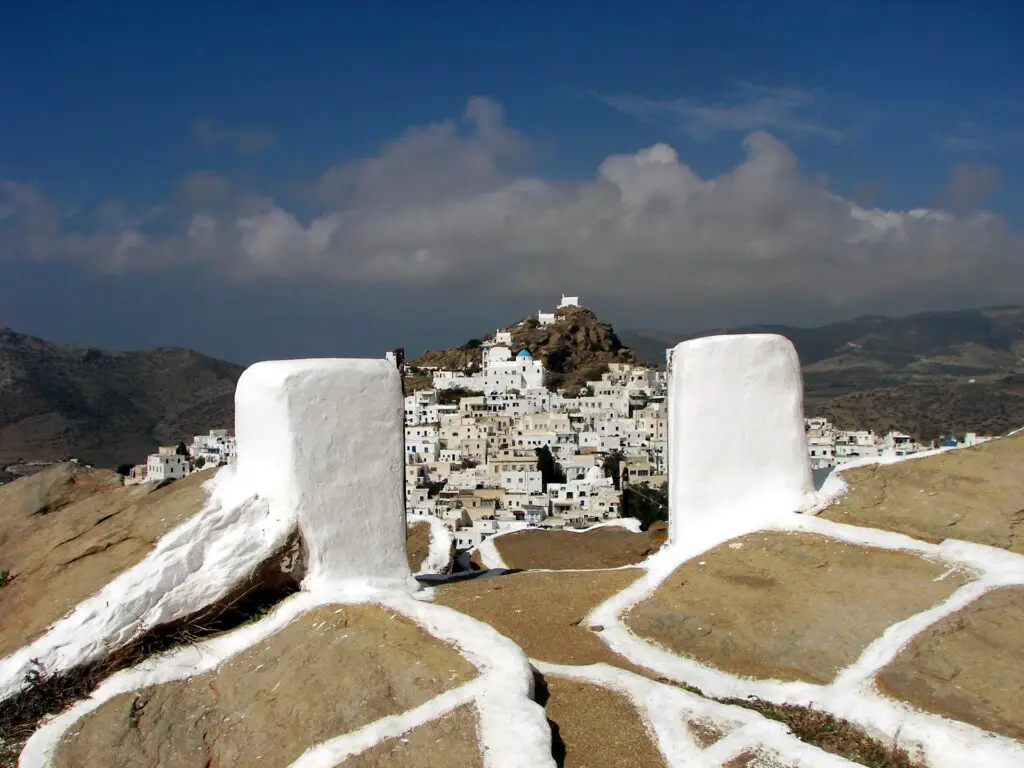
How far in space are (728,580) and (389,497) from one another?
2.90m

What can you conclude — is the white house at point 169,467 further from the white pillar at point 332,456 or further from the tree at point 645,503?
the white pillar at point 332,456

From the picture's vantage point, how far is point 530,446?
223 feet

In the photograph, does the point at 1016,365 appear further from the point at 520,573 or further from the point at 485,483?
the point at 520,573

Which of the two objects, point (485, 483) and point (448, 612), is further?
point (485, 483)

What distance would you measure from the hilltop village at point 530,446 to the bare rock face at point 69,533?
27.2 m

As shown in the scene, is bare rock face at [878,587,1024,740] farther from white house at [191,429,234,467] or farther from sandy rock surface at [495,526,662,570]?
white house at [191,429,234,467]

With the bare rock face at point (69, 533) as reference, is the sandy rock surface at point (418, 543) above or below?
below

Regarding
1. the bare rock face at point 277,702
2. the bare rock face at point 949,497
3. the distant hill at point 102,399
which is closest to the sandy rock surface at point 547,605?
the bare rock face at point 277,702

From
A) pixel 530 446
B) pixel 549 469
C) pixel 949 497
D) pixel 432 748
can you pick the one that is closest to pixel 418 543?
pixel 949 497

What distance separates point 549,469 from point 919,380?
97.9m

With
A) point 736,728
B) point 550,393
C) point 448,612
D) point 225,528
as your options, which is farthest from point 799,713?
point 550,393

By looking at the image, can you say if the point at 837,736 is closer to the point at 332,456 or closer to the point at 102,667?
the point at 332,456

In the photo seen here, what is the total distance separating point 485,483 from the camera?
59.2m

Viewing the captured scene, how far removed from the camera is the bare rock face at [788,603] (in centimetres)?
653
